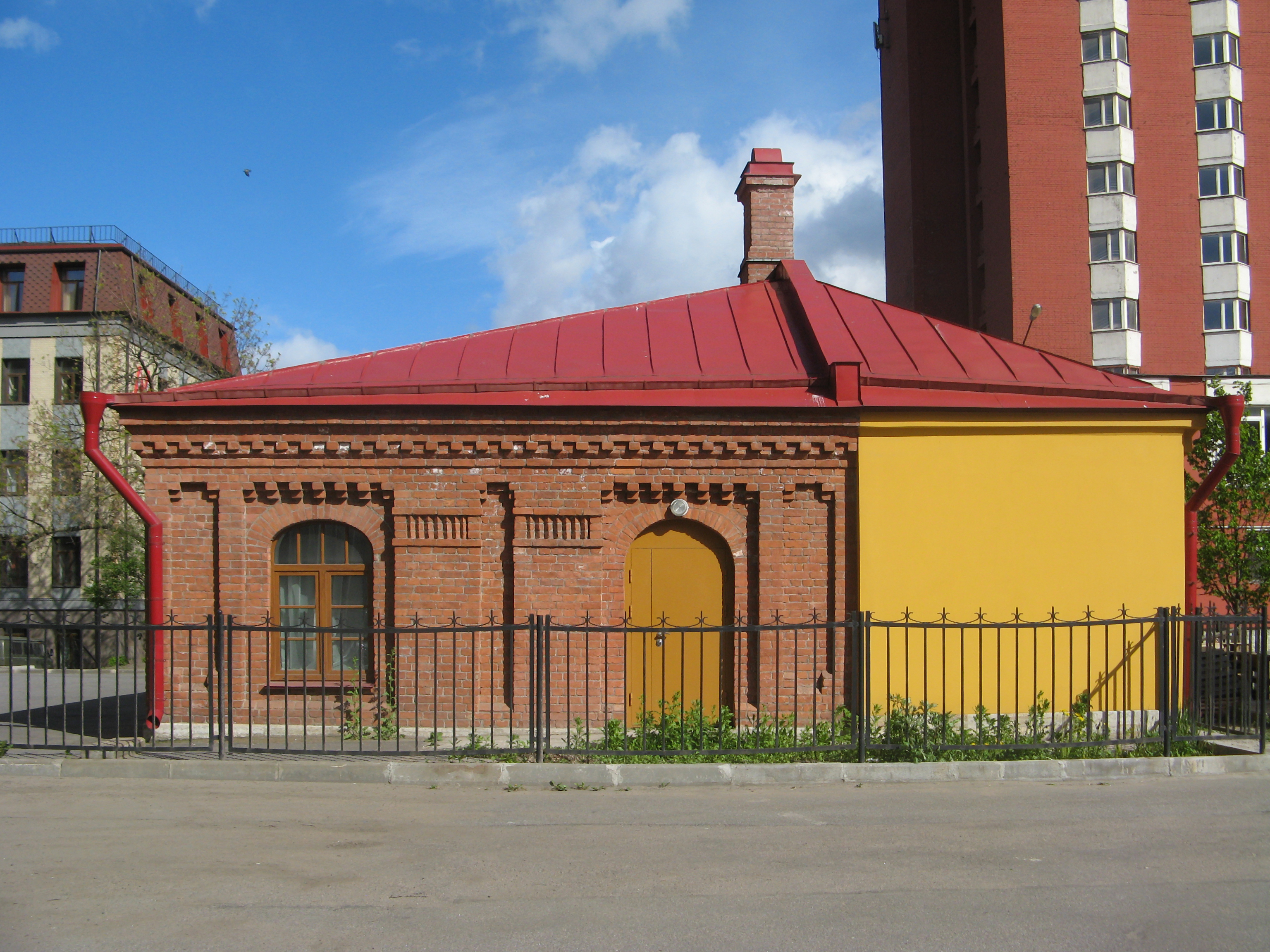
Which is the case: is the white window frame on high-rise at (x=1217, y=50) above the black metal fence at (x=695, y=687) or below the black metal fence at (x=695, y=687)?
above

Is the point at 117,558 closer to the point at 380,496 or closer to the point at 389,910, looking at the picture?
the point at 380,496

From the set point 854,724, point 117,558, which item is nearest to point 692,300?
point 854,724

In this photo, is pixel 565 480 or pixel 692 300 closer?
pixel 565 480

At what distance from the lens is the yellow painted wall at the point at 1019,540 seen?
31.4ft

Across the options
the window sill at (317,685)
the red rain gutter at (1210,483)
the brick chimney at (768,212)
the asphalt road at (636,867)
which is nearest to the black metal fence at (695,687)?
the window sill at (317,685)

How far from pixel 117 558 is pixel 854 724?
24.6 meters

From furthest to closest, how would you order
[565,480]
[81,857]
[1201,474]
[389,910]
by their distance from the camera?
[1201,474]
[565,480]
[81,857]
[389,910]

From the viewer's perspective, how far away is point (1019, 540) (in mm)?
9648

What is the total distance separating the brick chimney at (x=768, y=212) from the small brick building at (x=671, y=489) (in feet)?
16.9

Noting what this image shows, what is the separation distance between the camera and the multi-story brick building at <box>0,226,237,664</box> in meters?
26.6

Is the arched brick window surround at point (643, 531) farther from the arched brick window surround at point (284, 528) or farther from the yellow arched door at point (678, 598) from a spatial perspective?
the arched brick window surround at point (284, 528)

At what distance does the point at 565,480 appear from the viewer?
31.8ft

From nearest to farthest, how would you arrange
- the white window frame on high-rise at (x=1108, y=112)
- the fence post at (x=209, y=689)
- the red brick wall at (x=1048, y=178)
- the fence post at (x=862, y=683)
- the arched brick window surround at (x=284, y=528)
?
the fence post at (x=862, y=683), the fence post at (x=209, y=689), the arched brick window surround at (x=284, y=528), the red brick wall at (x=1048, y=178), the white window frame on high-rise at (x=1108, y=112)

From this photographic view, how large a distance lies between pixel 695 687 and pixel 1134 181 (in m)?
27.0
